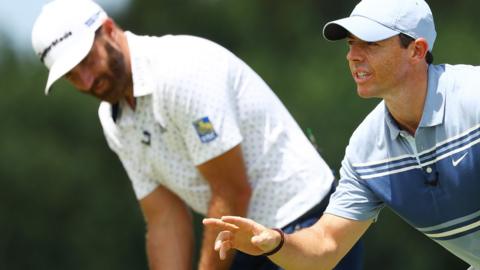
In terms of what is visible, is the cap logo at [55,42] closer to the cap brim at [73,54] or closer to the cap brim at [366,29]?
the cap brim at [73,54]

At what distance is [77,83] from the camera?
19.7 ft

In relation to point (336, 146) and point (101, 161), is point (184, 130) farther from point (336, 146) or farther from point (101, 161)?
point (101, 161)

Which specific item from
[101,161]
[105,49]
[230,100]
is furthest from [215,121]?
[101,161]

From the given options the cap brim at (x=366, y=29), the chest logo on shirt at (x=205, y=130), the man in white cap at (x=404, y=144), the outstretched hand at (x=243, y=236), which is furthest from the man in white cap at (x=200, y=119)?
the cap brim at (x=366, y=29)

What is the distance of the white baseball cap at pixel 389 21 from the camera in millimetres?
4930

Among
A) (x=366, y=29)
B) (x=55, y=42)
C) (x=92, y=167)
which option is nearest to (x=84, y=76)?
(x=55, y=42)

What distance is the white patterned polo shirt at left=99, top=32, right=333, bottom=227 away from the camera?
5809mm

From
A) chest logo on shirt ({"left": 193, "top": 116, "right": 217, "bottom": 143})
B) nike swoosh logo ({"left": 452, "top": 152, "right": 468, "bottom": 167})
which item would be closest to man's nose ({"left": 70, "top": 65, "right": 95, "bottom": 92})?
chest logo on shirt ({"left": 193, "top": 116, "right": 217, "bottom": 143})

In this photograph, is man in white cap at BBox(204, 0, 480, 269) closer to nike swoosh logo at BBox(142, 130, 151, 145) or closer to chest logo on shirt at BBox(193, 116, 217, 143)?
chest logo on shirt at BBox(193, 116, 217, 143)

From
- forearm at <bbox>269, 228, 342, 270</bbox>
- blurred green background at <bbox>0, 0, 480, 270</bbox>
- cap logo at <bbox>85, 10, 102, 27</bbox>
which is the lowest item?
blurred green background at <bbox>0, 0, 480, 270</bbox>

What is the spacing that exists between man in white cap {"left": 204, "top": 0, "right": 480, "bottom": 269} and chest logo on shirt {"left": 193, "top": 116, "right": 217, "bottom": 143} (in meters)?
0.76

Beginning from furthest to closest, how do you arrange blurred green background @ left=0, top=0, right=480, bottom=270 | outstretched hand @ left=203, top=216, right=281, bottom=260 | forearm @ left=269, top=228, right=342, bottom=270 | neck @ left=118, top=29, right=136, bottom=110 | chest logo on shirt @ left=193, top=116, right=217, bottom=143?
blurred green background @ left=0, top=0, right=480, bottom=270, neck @ left=118, top=29, right=136, bottom=110, chest logo on shirt @ left=193, top=116, right=217, bottom=143, forearm @ left=269, top=228, right=342, bottom=270, outstretched hand @ left=203, top=216, right=281, bottom=260

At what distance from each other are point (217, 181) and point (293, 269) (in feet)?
2.71

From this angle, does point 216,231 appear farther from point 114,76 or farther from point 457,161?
point 457,161
